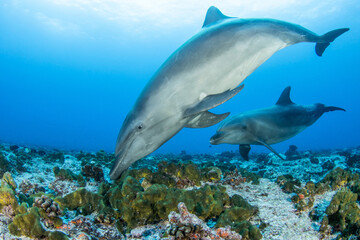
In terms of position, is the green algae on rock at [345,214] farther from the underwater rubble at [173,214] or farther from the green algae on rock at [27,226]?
the green algae on rock at [27,226]

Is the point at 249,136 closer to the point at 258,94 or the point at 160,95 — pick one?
the point at 160,95

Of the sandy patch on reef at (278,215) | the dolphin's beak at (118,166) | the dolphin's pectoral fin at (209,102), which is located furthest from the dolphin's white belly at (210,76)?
the sandy patch on reef at (278,215)

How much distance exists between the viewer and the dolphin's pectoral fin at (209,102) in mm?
3716

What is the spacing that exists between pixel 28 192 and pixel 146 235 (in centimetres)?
304

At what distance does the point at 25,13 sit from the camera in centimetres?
6656

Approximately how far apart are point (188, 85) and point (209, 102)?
1.54 feet

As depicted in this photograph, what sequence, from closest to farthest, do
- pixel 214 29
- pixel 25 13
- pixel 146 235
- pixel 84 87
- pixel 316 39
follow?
pixel 146 235
pixel 214 29
pixel 316 39
pixel 25 13
pixel 84 87

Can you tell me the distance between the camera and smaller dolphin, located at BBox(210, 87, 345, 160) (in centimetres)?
803

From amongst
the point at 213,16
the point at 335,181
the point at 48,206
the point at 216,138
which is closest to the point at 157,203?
the point at 48,206

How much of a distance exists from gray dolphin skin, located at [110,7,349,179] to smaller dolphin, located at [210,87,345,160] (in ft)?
11.4

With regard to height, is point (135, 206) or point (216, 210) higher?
point (135, 206)

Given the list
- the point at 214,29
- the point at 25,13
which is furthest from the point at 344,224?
the point at 25,13

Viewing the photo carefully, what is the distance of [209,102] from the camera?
3.79 meters

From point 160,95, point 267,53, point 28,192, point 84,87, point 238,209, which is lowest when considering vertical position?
point 238,209
